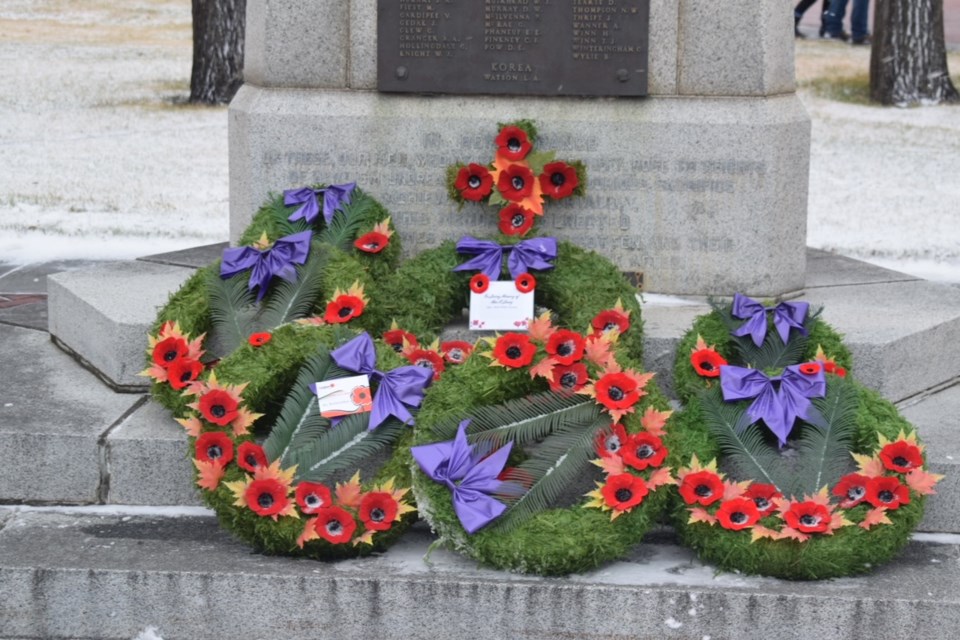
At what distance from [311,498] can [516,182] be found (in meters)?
1.90

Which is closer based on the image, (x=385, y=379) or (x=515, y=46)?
(x=385, y=379)

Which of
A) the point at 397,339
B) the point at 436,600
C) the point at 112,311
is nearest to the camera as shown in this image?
the point at 436,600

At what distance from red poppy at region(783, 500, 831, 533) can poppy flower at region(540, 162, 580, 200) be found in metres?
1.95

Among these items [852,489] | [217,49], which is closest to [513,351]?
[852,489]

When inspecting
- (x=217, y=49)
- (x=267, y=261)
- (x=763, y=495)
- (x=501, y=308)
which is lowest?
(x=763, y=495)

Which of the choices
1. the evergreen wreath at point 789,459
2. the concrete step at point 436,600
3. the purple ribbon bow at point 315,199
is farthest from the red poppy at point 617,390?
the purple ribbon bow at point 315,199

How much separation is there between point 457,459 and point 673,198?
6.51 feet

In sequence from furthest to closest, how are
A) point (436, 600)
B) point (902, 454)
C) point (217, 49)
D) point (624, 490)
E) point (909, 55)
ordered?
point (909, 55) < point (217, 49) < point (902, 454) < point (624, 490) < point (436, 600)

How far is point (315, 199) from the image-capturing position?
6066 mm

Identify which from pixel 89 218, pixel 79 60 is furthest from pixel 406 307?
pixel 79 60

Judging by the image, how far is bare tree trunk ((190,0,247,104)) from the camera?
571 inches

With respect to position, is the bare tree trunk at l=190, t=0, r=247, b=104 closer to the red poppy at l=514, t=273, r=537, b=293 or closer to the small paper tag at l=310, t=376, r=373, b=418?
the red poppy at l=514, t=273, r=537, b=293

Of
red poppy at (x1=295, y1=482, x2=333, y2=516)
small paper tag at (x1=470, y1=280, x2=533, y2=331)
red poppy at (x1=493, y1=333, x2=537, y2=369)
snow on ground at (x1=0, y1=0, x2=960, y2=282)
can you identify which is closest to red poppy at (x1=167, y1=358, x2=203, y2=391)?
red poppy at (x1=295, y1=482, x2=333, y2=516)

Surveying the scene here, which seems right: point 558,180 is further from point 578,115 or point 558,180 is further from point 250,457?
point 250,457
